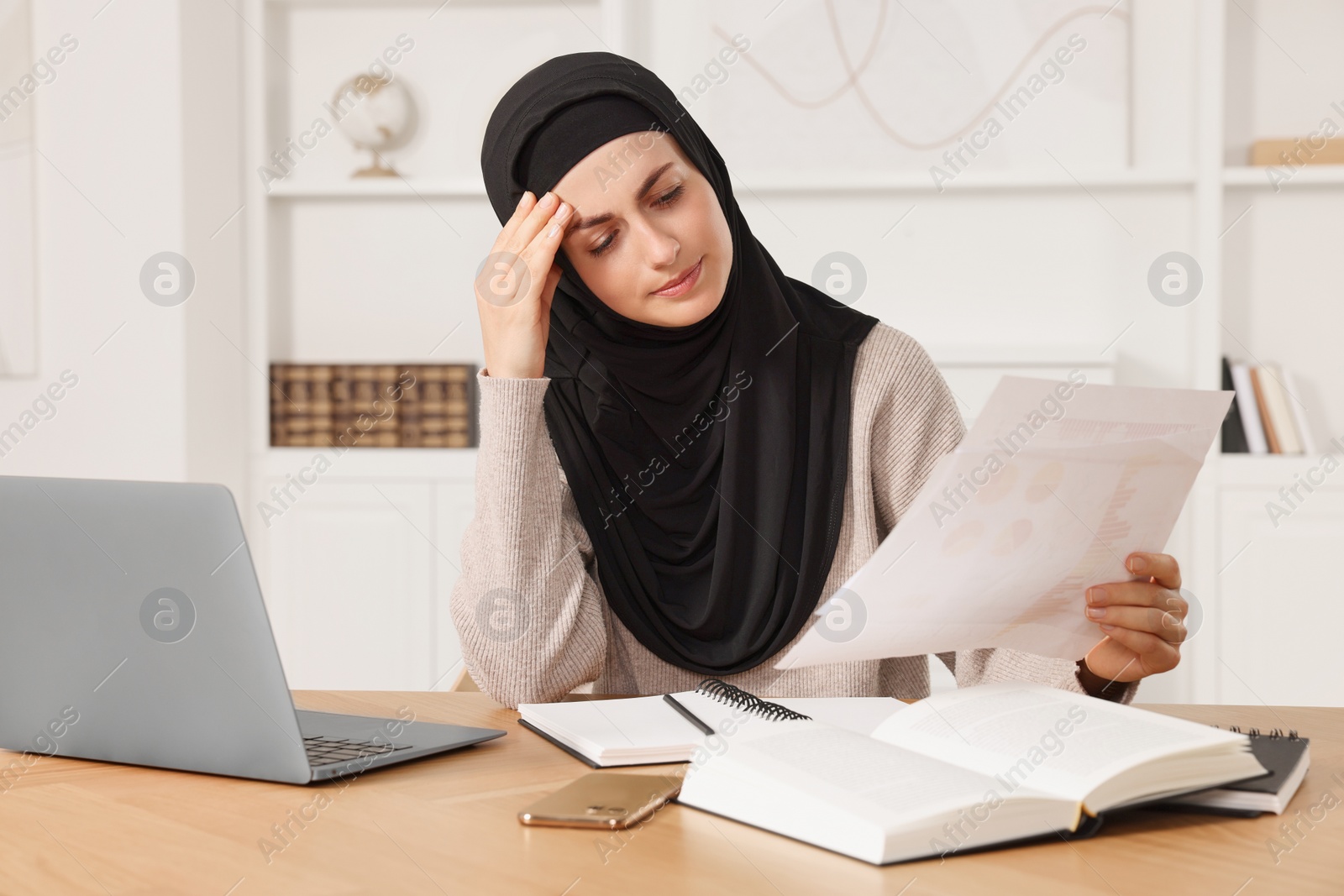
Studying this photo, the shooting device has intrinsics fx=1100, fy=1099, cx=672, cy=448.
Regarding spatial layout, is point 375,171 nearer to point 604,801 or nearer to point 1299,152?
Result: point 1299,152

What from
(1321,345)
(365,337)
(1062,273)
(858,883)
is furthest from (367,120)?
(858,883)

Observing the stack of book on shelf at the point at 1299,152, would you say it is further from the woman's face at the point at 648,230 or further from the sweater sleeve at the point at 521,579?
the sweater sleeve at the point at 521,579

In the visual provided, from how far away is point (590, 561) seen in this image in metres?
1.37

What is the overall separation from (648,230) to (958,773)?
0.78m

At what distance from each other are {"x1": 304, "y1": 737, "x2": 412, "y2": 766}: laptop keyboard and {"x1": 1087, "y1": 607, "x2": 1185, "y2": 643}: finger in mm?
579

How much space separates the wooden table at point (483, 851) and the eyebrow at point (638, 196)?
707mm

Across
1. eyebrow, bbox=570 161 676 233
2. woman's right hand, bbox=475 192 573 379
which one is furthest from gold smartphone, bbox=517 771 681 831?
eyebrow, bbox=570 161 676 233

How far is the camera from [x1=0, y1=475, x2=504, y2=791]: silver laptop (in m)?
0.75

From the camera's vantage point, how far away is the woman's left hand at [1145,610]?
92 centimetres

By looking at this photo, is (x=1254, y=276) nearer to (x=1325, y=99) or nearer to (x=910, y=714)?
(x=1325, y=99)

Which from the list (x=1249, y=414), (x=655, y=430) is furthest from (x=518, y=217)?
(x=1249, y=414)

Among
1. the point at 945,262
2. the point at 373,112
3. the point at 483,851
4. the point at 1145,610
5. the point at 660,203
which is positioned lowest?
the point at 483,851

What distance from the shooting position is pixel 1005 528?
771 millimetres

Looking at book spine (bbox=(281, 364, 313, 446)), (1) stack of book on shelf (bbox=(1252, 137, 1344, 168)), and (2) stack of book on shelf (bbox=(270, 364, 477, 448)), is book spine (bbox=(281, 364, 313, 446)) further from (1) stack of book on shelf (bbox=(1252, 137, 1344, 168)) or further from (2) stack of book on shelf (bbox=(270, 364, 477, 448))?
(1) stack of book on shelf (bbox=(1252, 137, 1344, 168))
